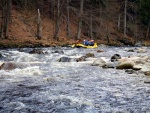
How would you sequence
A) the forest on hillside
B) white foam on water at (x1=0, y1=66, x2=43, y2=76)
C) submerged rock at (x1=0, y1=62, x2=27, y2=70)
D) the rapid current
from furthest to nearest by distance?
the forest on hillside → submerged rock at (x1=0, y1=62, x2=27, y2=70) → white foam on water at (x1=0, y1=66, x2=43, y2=76) → the rapid current

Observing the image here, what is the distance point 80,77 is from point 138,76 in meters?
2.25

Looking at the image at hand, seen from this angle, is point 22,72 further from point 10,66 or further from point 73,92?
point 73,92

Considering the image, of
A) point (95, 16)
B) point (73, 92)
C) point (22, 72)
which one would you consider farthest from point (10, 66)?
point (95, 16)

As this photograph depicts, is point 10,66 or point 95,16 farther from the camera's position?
point 95,16

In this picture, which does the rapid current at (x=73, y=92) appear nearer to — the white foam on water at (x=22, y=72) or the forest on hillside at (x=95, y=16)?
the white foam on water at (x=22, y=72)

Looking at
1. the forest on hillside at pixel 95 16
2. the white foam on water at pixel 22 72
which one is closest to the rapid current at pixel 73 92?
the white foam on water at pixel 22 72

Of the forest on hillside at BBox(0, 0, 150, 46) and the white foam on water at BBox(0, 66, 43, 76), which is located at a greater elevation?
the forest on hillside at BBox(0, 0, 150, 46)

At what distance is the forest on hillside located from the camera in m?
40.0

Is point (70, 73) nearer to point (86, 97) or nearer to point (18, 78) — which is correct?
point (18, 78)

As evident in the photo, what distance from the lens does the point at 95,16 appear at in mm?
49406

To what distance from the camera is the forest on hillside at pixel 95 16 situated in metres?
40.0

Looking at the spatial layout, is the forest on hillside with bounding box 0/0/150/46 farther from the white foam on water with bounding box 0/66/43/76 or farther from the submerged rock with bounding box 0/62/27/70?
the white foam on water with bounding box 0/66/43/76

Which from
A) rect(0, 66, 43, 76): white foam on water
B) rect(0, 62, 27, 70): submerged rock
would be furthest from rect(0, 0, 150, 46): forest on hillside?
rect(0, 66, 43, 76): white foam on water

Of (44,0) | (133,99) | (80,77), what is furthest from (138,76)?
(44,0)
